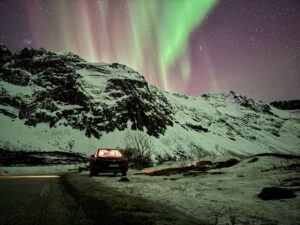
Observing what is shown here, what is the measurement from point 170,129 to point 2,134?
98.5m

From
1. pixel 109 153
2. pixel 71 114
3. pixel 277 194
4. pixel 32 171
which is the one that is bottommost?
pixel 277 194

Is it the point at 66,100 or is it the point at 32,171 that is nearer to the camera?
the point at 32,171

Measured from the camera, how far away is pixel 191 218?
5621mm

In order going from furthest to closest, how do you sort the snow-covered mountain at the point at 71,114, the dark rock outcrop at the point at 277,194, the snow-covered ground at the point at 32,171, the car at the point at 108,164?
the snow-covered mountain at the point at 71,114, the snow-covered ground at the point at 32,171, the car at the point at 108,164, the dark rock outcrop at the point at 277,194

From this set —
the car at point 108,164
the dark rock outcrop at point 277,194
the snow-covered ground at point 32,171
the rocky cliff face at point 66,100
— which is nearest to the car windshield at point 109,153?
the car at point 108,164

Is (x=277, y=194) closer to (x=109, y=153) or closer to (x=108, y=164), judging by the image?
(x=108, y=164)

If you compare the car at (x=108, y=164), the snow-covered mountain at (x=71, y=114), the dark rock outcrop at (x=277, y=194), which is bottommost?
the dark rock outcrop at (x=277, y=194)

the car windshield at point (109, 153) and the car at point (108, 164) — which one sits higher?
the car windshield at point (109, 153)

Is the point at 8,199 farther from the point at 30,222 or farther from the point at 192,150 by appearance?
the point at 192,150

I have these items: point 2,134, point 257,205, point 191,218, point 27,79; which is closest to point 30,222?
point 191,218

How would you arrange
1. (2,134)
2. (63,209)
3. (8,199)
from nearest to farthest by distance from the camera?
1. (63,209)
2. (8,199)
3. (2,134)

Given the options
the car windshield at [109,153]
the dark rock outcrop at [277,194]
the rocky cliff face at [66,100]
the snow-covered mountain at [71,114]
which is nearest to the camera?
the dark rock outcrop at [277,194]

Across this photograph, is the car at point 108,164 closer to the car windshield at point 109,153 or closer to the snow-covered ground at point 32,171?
the car windshield at point 109,153

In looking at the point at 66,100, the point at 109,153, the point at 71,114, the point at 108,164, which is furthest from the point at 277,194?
the point at 66,100
